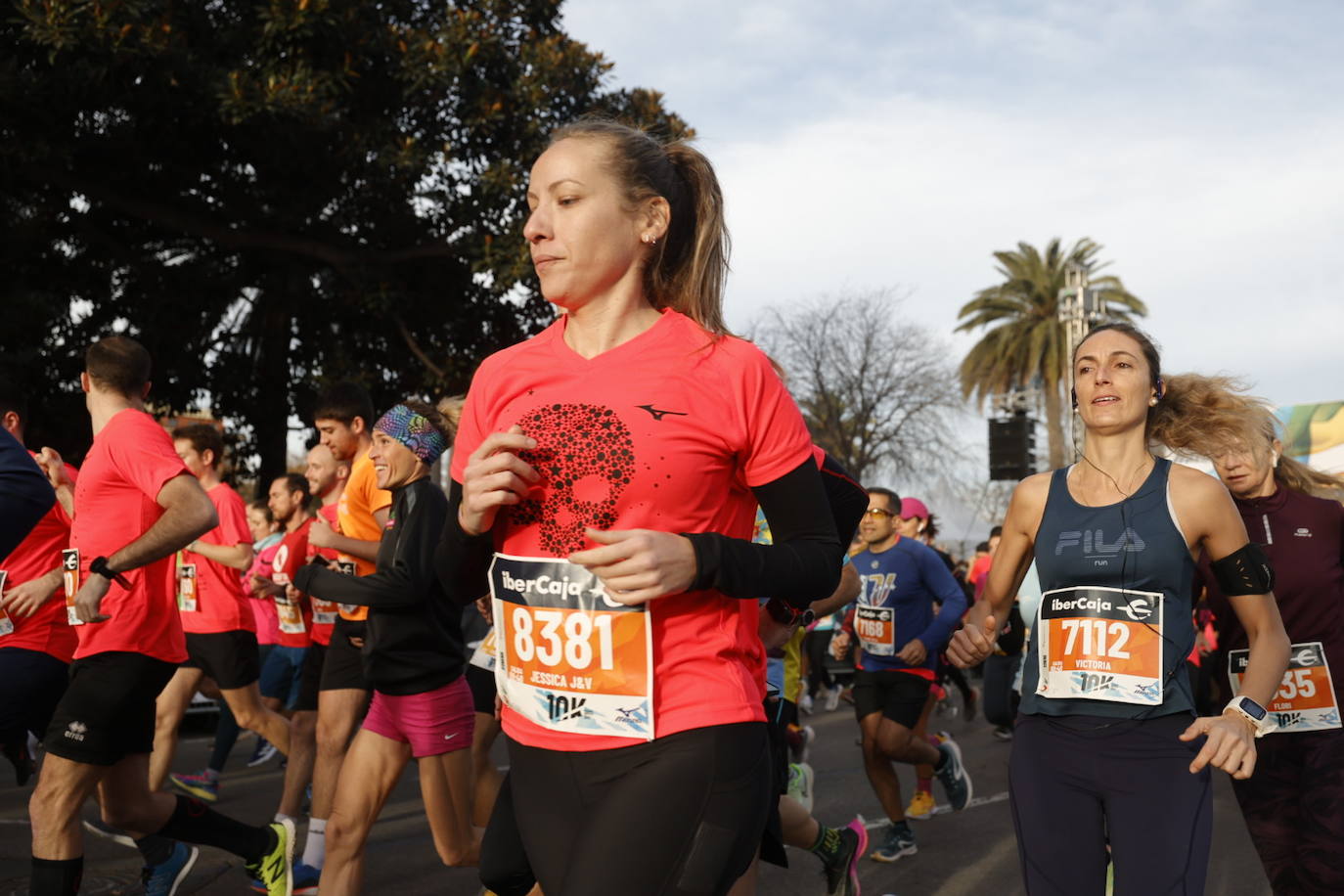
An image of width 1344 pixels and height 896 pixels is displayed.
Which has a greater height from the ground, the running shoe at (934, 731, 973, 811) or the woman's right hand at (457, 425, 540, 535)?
the woman's right hand at (457, 425, 540, 535)

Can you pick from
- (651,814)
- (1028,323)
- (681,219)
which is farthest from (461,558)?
(1028,323)

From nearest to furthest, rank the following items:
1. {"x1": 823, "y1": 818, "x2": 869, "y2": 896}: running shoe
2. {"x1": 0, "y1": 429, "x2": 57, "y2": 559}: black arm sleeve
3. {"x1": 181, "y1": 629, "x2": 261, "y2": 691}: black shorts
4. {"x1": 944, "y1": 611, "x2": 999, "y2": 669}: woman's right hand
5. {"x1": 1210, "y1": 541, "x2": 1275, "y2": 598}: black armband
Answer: {"x1": 1210, "y1": 541, "x2": 1275, "y2": 598}: black armband < {"x1": 944, "y1": 611, "x2": 999, "y2": 669}: woman's right hand < {"x1": 0, "y1": 429, "x2": 57, "y2": 559}: black arm sleeve < {"x1": 823, "y1": 818, "x2": 869, "y2": 896}: running shoe < {"x1": 181, "y1": 629, "x2": 261, "y2": 691}: black shorts

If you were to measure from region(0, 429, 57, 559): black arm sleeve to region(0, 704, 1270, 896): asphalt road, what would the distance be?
208cm

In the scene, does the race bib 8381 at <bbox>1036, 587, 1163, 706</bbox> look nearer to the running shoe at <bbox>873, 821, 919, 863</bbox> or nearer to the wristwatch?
the wristwatch

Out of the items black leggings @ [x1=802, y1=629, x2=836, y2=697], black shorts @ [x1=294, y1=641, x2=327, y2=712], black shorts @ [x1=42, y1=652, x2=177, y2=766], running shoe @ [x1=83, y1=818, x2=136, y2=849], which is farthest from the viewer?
black leggings @ [x1=802, y1=629, x2=836, y2=697]

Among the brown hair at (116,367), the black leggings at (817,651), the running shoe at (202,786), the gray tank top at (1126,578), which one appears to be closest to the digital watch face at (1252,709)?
the gray tank top at (1126,578)

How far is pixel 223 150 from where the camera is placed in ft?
45.9

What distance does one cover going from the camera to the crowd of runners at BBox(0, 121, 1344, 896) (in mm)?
2076

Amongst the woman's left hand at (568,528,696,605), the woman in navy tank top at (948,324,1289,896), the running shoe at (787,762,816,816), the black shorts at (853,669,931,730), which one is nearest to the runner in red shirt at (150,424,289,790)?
the running shoe at (787,762,816,816)

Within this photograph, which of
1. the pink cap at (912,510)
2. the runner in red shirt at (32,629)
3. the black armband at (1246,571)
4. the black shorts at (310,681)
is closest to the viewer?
the black armband at (1246,571)

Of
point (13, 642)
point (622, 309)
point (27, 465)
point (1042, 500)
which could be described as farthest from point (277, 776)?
point (622, 309)

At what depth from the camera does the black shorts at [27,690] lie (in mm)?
4332

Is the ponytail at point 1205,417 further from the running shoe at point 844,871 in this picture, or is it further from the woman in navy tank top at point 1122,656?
the running shoe at point 844,871

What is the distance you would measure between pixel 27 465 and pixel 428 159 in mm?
9534
